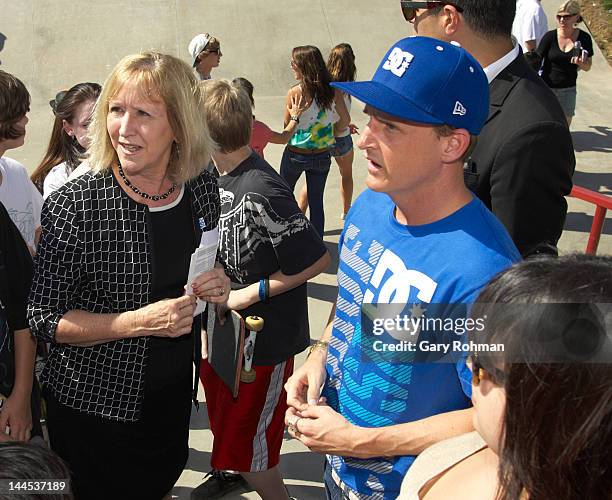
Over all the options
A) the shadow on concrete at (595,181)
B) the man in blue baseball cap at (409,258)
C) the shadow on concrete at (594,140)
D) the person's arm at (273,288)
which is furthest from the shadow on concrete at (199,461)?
the shadow on concrete at (594,140)

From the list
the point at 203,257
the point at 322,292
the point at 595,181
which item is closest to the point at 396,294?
the point at 203,257

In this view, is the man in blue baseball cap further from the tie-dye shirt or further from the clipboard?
the tie-dye shirt

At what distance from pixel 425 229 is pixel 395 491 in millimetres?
847

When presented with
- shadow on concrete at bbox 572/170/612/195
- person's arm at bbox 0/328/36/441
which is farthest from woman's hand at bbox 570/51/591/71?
person's arm at bbox 0/328/36/441

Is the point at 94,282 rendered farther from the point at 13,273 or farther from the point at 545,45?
the point at 545,45

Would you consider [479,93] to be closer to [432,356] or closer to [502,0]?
[432,356]

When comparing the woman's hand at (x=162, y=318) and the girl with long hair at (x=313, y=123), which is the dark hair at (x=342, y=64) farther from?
the woman's hand at (x=162, y=318)

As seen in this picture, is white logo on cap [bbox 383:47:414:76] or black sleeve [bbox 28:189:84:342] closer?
white logo on cap [bbox 383:47:414:76]

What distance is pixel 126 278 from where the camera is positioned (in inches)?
109

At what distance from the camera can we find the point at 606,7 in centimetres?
1238

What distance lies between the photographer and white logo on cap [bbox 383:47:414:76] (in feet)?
7.84

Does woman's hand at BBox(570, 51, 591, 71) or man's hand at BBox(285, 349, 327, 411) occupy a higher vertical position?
woman's hand at BBox(570, 51, 591, 71)

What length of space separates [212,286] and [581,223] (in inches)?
211

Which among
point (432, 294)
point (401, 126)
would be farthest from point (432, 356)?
point (401, 126)
